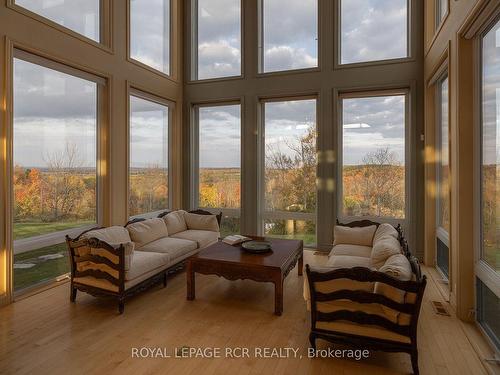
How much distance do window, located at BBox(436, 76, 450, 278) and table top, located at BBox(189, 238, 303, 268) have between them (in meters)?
1.93

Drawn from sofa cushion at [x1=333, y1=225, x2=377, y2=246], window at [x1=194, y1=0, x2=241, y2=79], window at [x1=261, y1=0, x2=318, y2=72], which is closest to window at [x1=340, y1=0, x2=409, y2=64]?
window at [x1=261, y1=0, x2=318, y2=72]

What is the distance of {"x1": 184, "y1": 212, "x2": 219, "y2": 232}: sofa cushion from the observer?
5.02m

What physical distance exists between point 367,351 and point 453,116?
236cm

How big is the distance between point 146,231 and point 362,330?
2.90 metres

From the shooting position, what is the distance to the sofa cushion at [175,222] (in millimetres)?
4730

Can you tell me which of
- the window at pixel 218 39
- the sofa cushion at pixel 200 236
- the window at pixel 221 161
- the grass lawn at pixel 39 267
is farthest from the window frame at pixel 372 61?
the grass lawn at pixel 39 267

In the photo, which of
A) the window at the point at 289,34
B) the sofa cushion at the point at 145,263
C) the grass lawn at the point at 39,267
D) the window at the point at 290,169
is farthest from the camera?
the window at the point at 290,169

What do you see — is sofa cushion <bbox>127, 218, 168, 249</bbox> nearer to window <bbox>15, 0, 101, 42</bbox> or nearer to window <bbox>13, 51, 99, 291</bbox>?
window <bbox>13, 51, 99, 291</bbox>

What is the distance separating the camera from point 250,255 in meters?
3.55

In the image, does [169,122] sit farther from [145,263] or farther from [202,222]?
[145,263]

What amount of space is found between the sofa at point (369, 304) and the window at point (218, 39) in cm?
463

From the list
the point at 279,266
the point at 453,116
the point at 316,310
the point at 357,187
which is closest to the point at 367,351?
the point at 316,310

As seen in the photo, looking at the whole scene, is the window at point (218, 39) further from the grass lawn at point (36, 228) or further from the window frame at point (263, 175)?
the grass lawn at point (36, 228)

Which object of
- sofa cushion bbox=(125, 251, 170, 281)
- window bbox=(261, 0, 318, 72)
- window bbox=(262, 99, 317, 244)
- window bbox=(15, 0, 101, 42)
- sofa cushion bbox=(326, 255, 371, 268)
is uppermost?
window bbox=(261, 0, 318, 72)
